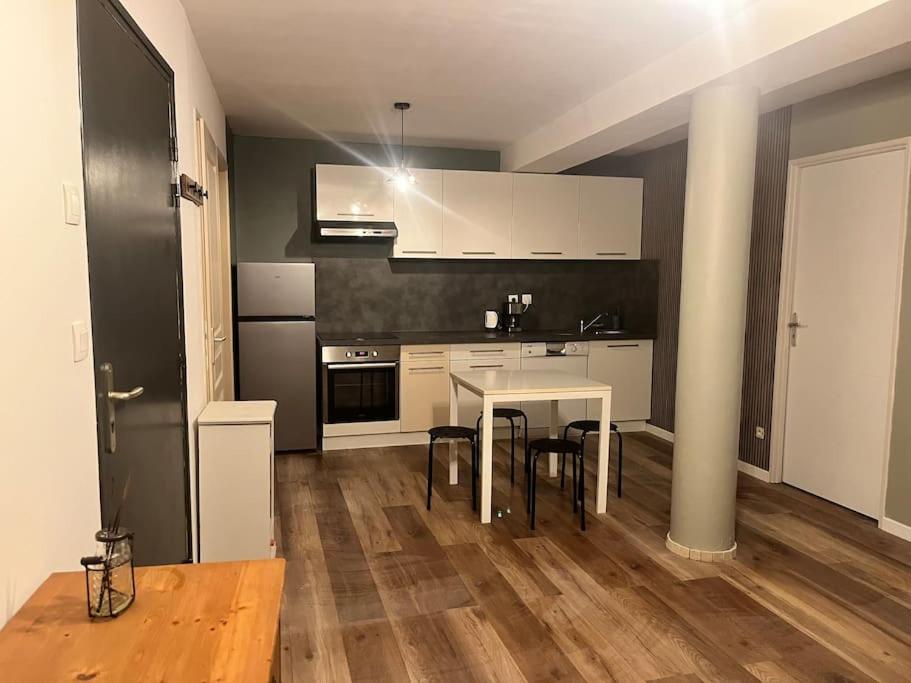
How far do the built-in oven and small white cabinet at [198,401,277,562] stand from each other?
7.02 ft

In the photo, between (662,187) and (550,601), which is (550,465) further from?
(662,187)

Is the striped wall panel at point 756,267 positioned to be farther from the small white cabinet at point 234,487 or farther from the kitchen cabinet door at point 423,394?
the small white cabinet at point 234,487

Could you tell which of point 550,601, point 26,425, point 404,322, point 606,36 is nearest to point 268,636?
point 26,425

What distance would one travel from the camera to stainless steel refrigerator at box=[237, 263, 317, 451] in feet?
17.0

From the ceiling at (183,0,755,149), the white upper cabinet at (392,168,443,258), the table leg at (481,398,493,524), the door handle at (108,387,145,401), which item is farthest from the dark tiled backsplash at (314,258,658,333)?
the door handle at (108,387,145,401)

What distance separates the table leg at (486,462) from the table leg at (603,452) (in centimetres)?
68

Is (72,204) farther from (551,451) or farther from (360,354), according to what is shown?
(360,354)

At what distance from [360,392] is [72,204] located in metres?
3.88

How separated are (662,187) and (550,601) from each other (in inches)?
161

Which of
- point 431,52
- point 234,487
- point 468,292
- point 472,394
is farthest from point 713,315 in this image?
point 468,292

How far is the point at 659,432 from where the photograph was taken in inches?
239

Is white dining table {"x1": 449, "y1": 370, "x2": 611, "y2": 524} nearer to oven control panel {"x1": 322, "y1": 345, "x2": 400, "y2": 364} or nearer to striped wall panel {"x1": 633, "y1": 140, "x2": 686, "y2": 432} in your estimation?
oven control panel {"x1": 322, "y1": 345, "x2": 400, "y2": 364}

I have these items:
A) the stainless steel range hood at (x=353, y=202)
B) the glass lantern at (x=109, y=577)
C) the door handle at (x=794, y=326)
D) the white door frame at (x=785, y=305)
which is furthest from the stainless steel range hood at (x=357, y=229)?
the glass lantern at (x=109, y=577)

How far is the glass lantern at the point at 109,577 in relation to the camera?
53.5 inches
